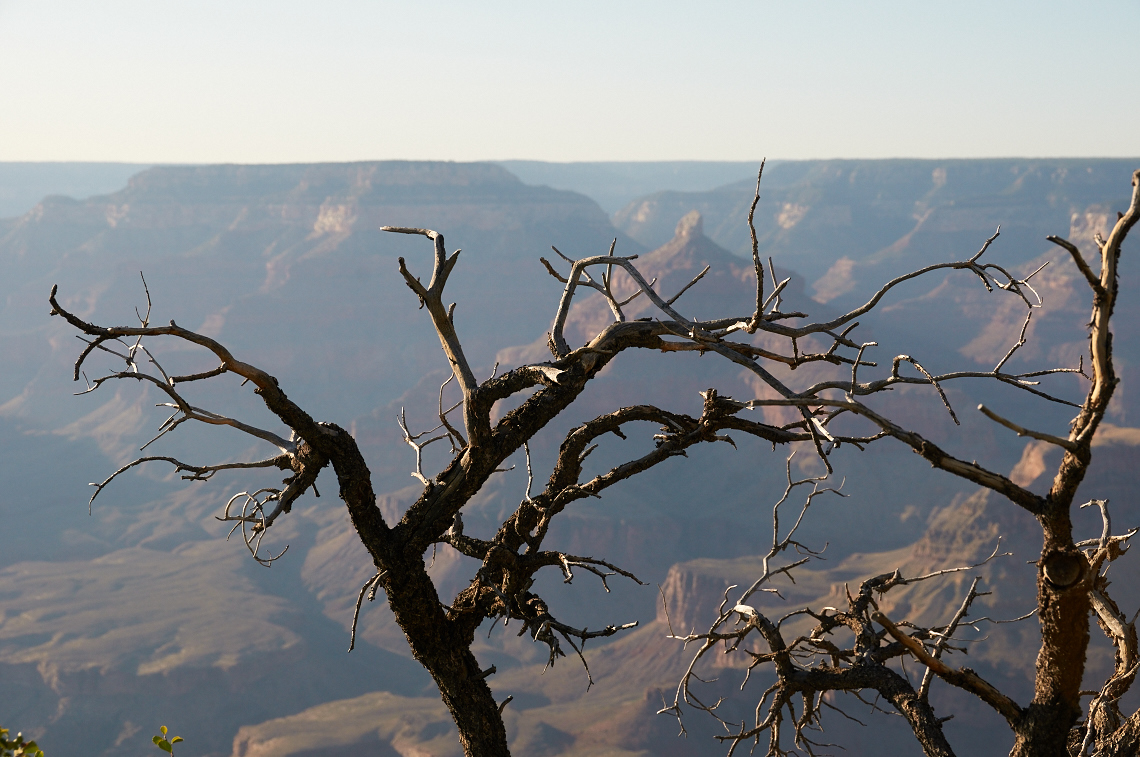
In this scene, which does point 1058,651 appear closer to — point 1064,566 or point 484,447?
point 1064,566

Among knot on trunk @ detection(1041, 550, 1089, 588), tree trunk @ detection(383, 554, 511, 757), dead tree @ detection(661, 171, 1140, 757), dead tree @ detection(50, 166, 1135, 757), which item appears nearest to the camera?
dead tree @ detection(661, 171, 1140, 757)

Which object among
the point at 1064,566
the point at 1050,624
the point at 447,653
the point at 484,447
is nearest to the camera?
the point at 1064,566

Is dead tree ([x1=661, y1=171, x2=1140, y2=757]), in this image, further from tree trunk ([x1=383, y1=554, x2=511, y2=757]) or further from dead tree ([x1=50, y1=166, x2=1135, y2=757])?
tree trunk ([x1=383, y1=554, x2=511, y2=757])

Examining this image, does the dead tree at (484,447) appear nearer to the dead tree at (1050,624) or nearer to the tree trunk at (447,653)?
the tree trunk at (447,653)

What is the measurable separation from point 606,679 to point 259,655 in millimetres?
29709

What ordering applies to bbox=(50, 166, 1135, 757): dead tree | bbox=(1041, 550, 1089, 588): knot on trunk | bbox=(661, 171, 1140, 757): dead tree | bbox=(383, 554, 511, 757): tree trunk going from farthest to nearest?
bbox=(383, 554, 511, 757): tree trunk, bbox=(50, 166, 1135, 757): dead tree, bbox=(1041, 550, 1089, 588): knot on trunk, bbox=(661, 171, 1140, 757): dead tree

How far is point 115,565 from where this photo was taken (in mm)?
105375

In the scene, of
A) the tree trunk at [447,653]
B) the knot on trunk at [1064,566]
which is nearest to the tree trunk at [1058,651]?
the knot on trunk at [1064,566]

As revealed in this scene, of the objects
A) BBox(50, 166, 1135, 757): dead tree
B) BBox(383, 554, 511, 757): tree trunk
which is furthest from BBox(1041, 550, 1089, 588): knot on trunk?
BBox(383, 554, 511, 757): tree trunk

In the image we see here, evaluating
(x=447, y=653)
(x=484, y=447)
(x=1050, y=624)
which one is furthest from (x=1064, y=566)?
(x=447, y=653)

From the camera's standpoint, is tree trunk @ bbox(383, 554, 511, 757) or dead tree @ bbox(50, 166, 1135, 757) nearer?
dead tree @ bbox(50, 166, 1135, 757)

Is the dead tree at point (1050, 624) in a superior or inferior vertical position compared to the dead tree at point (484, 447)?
inferior

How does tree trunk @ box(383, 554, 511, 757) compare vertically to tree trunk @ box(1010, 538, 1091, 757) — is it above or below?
above

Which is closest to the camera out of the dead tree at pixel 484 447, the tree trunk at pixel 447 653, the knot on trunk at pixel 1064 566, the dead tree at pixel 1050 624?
the dead tree at pixel 1050 624
